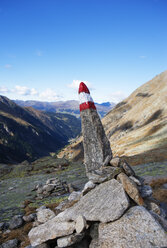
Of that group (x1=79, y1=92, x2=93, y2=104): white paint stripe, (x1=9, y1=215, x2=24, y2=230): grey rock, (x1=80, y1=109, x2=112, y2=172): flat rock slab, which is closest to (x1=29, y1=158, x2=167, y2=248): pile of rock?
(x1=80, y1=109, x2=112, y2=172): flat rock slab

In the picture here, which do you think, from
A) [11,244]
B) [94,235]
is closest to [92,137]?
[94,235]

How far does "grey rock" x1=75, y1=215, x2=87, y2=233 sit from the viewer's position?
8425 mm

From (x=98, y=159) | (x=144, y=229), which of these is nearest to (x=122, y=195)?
(x=144, y=229)

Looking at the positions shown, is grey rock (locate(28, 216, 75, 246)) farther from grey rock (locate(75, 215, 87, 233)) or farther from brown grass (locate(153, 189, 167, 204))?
brown grass (locate(153, 189, 167, 204))

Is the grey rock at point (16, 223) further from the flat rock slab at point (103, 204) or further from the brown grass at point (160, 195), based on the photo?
the brown grass at point (160, 195)

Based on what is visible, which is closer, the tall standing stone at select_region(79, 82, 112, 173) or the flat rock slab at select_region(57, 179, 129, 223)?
the flat rock slab at select_region(57, 179, 129, 223)

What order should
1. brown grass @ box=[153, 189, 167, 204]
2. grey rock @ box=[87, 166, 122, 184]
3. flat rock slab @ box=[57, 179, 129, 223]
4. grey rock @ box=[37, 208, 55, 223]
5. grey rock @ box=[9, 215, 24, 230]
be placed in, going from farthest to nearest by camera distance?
brown grass @ box=[153, 189, 167, 204] < grey rock @ box=[9, 215, 24, 230] < grey rock @ box=[37, 208, 55, 223] < grey rock @ box=[87, 166, 122, 184] < flat rock slab @ box=[57, 179, 129, 223]

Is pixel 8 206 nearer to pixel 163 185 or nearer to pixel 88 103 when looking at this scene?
pixel 88 103

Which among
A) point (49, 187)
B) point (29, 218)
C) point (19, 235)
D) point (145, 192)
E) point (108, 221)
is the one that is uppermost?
point (108, 221)

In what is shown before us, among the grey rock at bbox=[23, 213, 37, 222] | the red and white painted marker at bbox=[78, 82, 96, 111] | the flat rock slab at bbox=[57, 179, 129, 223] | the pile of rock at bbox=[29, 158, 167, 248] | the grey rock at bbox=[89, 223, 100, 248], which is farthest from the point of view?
the grey rock at bbox=[23, 213, 37, 222]

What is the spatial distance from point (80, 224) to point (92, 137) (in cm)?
680

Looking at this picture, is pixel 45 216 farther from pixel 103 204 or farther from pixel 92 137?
pixel 92 137

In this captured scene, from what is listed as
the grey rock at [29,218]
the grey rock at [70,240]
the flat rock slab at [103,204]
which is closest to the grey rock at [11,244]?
the grey rock at [29,218]

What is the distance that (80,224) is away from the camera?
8.57 m
